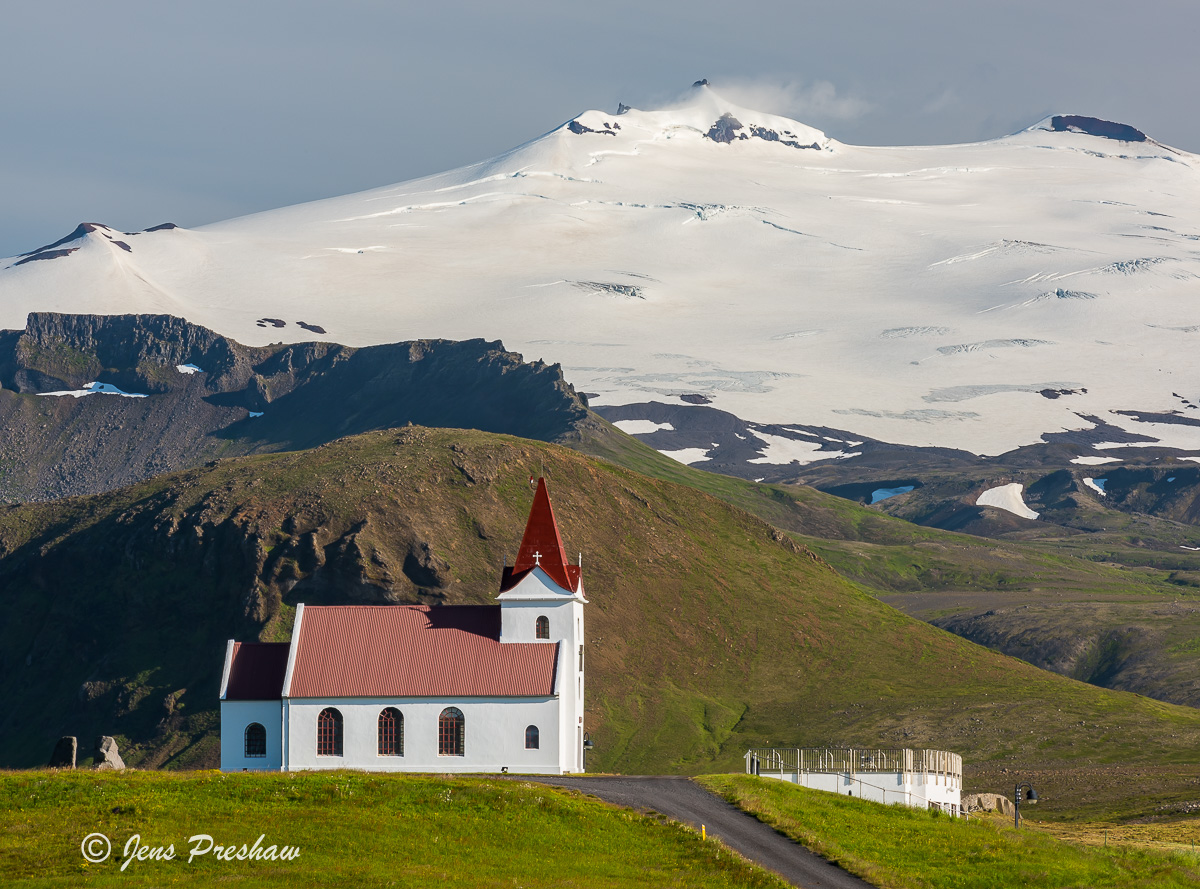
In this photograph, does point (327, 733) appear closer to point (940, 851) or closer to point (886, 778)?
point (886, 778)

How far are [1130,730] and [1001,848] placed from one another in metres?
89.8

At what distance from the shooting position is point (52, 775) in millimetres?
50500

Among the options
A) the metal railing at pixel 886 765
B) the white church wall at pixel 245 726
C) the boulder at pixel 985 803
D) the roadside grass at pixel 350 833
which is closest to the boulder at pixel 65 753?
the roadside grass at pixel 350 833

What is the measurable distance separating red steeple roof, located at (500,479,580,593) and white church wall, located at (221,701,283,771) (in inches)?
558

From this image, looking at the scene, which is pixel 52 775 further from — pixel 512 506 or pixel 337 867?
pixel 512 506

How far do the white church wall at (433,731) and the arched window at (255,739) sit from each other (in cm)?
215

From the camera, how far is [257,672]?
77.8 meters

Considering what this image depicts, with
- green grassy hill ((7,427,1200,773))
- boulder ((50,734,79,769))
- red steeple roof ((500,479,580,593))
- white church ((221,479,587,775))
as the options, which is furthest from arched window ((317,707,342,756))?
green grassy hill ((7,427,1200,773))

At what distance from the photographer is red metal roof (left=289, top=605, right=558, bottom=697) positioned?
75.4 metres

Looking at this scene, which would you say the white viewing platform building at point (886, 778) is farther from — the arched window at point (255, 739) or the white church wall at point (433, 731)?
the arched window at point (255, 739)

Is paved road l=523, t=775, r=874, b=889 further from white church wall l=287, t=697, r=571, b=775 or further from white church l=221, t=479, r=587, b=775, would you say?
white church l=221, t=479, r=587, b=775

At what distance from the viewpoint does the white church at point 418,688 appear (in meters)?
74.9

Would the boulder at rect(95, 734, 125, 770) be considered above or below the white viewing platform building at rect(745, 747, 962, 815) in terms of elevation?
above

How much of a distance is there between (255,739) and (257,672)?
3.66 metres
